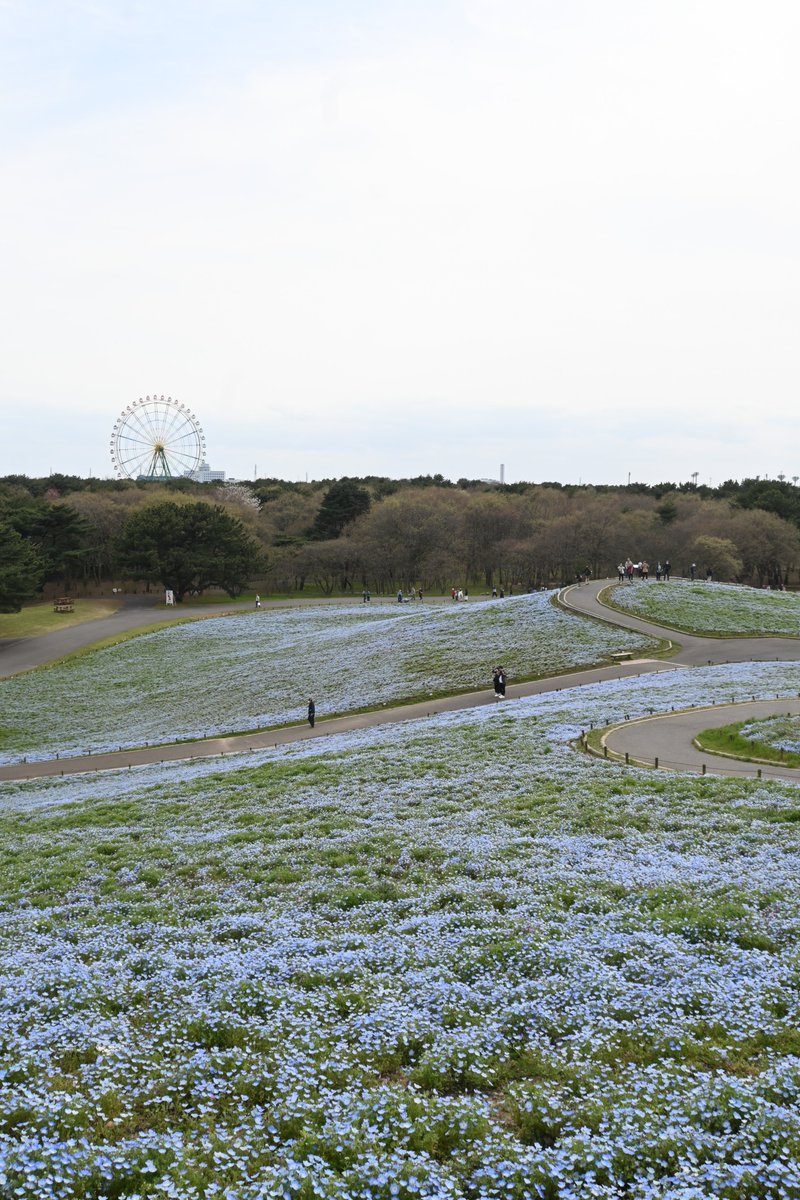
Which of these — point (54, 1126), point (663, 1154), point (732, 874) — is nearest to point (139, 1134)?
point (54, 1126)

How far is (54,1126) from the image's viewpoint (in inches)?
298

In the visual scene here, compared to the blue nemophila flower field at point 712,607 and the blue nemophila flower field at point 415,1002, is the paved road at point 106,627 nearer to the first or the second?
the blue nemophila flower field at point 712,607

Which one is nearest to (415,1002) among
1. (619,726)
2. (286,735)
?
(619,726)

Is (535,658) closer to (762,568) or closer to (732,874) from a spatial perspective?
(732,874)

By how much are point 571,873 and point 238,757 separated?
1796cm

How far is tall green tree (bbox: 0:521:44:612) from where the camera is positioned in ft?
214

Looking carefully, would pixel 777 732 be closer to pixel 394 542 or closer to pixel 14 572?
pixel 14 572

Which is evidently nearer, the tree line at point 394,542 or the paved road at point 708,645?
the paved road at point 708,645

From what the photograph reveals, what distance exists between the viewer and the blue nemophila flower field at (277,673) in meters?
39.4

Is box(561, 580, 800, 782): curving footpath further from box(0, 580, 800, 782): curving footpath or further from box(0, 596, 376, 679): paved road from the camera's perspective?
box(0, 596, 376, 679): paved road

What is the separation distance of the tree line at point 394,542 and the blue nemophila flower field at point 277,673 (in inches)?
838

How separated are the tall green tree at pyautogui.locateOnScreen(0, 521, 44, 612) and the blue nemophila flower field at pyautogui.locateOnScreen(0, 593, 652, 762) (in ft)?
32.0

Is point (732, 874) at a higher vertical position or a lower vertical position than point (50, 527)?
lower

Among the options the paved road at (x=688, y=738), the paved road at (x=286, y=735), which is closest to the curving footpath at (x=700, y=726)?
the paved road at (x=688, y=738)
